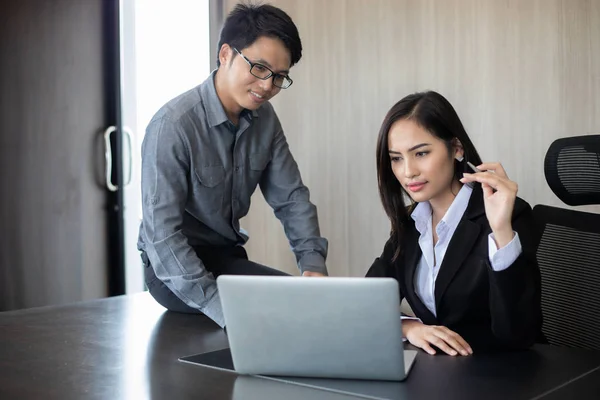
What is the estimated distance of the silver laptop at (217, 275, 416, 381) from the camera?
121 centimetres

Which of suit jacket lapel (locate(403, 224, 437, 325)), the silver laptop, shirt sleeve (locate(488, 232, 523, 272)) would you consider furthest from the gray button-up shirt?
shirt sleeve (locate(488, 232, 523, 272))

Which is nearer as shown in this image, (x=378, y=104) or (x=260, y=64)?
(x=260, y=64)

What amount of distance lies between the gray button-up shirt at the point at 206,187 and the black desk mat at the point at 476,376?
2.21 feet

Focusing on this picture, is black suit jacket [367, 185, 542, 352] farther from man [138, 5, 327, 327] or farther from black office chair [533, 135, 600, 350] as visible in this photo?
man [138, 5, 327, 327]

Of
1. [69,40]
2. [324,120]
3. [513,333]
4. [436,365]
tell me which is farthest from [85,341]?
[69,40]

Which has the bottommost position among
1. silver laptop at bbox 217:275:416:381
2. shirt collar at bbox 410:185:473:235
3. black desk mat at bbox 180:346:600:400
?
black desk mat at bbox 180:346:600:400

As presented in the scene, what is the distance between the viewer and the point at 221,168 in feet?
7.93

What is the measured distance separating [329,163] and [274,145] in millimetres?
1004

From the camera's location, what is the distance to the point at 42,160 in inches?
156

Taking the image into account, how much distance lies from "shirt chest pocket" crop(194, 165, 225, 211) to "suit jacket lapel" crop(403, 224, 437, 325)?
715mm

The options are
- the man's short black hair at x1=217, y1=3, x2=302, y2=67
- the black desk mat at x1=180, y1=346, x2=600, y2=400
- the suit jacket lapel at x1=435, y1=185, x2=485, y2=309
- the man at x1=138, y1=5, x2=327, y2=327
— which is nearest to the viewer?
the black desk mat at x1=180, y1=346, x2=600, y2=400

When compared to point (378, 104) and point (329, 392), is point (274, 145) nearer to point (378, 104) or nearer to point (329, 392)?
point (378, 104)

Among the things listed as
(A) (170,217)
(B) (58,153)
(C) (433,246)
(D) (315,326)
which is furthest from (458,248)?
(B) (58,153)

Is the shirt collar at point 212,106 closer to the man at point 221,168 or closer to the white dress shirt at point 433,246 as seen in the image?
the man at point 221,168
